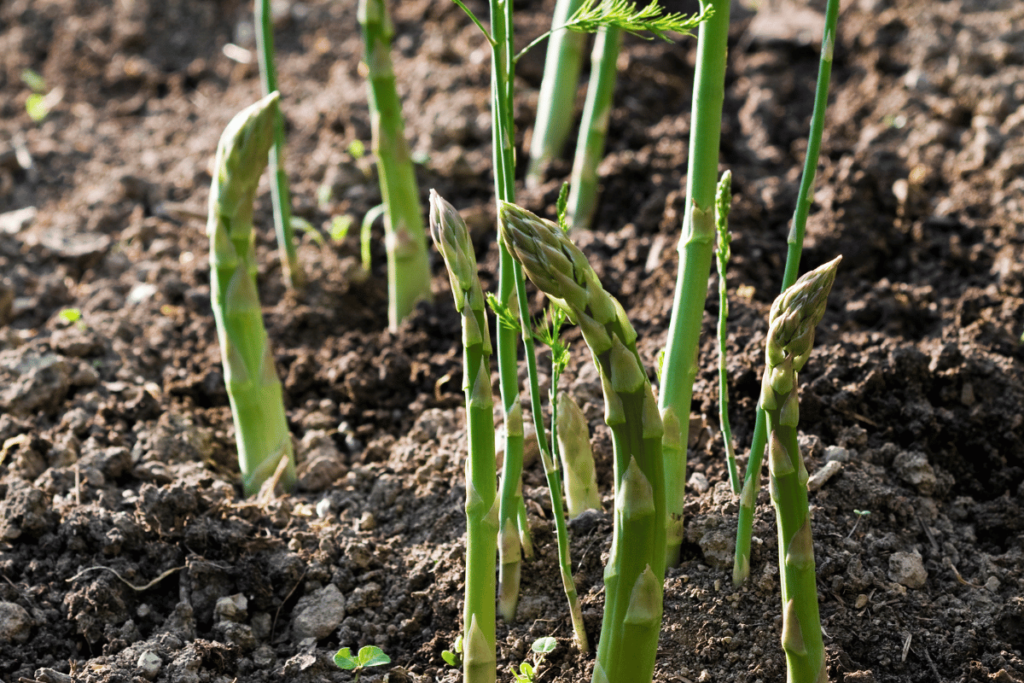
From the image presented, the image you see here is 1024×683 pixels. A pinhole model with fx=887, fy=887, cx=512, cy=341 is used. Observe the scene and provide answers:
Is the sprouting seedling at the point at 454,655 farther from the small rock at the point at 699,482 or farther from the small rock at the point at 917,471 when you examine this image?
the small rock at the point at 917,471

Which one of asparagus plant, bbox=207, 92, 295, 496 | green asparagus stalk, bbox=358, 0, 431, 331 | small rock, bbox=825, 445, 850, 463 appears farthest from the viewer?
green asparagus stalk, bbox=358, 0, 431, 331

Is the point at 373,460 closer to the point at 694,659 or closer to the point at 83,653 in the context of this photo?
the point at 83,653

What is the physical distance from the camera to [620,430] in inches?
44.5

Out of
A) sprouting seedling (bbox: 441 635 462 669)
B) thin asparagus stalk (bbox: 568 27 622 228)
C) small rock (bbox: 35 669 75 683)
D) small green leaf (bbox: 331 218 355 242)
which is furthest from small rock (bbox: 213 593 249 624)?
thin asparagus stalk (bbox: 568 27 622 228)

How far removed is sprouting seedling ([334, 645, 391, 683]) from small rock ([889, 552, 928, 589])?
0.89m

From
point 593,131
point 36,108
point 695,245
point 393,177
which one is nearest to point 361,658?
point 695,245

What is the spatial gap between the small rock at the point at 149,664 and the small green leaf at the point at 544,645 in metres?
0.63

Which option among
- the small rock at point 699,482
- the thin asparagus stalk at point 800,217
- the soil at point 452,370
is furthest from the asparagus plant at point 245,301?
the thin asparagus stalk at point 800,217

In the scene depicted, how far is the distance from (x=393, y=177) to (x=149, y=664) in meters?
1.30

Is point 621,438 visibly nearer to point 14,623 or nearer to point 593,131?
point 14,623

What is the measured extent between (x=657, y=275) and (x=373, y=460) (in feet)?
2.84

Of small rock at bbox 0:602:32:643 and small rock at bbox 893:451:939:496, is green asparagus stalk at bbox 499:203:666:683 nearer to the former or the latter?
small rock at bbox 893:451:939:496

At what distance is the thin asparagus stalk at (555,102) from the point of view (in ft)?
9.19

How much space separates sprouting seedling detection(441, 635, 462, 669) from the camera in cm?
142
